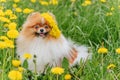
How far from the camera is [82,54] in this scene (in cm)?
412

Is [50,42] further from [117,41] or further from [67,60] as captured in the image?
[117,41]

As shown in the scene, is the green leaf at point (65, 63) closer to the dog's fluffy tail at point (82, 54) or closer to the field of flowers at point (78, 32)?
the field of flowers at point (78, 32)

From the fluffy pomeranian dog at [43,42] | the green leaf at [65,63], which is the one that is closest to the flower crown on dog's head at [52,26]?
the fluffy pomeranian dog at [43,42]

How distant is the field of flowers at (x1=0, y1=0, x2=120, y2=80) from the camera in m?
3.61

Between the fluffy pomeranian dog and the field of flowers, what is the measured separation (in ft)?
0.27

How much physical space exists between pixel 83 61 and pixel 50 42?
1.36ft

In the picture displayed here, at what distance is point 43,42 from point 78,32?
1160mm

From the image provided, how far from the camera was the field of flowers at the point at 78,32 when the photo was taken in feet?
11.9

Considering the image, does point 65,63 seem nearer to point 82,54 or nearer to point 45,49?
point 45,49

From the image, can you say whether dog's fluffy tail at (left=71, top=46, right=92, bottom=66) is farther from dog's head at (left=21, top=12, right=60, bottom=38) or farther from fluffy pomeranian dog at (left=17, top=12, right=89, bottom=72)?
dog's head at (left=21, top=12, right=60, bottom=38)

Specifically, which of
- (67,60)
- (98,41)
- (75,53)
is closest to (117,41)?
(98,41)

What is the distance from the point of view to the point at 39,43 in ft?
12.3

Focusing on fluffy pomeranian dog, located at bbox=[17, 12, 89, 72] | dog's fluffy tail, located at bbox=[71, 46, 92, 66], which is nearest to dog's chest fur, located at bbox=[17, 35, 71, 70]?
fluffy pomeranian dog, located at bbox=[17, 12, 89, 72]

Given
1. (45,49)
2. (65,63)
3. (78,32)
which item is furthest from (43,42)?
(78,32)
